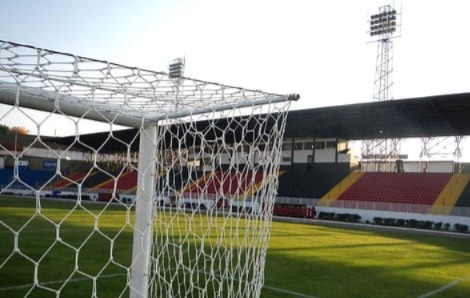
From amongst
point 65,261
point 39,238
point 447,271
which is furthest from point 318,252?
point 39,238

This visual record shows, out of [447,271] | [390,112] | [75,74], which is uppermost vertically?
[390,112]

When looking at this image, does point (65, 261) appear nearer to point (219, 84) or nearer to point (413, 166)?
point (219, 84)

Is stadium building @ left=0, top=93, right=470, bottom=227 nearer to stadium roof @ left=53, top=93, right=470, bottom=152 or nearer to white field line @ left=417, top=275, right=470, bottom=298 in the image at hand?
stadium roof @ left=53, top=93, right=470, bottom=152

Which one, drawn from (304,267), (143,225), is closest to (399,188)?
(304,267)

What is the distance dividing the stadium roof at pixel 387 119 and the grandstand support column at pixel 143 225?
13.3m

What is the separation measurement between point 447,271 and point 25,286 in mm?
7213

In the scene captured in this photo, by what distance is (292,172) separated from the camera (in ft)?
99.6

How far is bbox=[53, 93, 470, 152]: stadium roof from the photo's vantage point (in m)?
18.2

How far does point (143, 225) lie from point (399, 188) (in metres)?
23.7

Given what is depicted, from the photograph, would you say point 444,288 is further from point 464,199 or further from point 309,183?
point 309,183

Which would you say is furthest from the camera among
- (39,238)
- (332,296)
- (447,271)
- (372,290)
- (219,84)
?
(39,238)

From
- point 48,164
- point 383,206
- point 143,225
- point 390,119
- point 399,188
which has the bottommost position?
point 383,206

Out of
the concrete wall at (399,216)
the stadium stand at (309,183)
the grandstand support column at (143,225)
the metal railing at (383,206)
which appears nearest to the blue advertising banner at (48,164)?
the stadium stand at (309,183)

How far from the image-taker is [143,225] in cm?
270
